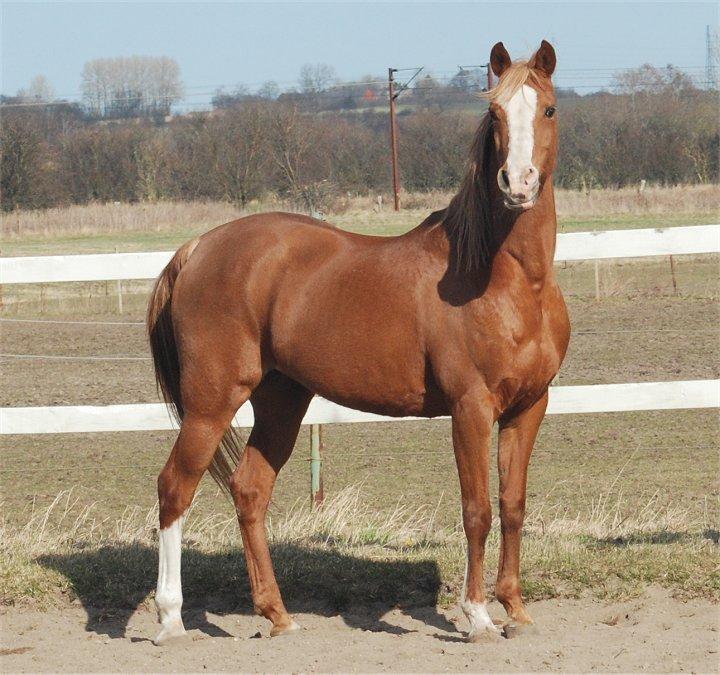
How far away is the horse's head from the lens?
11.7 ft

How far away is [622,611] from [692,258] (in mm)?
18507

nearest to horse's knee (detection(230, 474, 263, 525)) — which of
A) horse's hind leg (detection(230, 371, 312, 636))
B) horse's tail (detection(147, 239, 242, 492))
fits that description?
horse's hind leg (detection(230, 371, 312, 636))

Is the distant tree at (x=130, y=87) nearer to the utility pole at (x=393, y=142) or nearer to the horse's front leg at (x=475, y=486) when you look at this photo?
the utility pole at (x=393, y=142)

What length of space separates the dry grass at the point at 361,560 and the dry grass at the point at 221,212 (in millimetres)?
23354

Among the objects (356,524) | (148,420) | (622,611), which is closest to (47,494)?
(148,420)

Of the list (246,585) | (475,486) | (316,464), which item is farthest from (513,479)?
(316,464)

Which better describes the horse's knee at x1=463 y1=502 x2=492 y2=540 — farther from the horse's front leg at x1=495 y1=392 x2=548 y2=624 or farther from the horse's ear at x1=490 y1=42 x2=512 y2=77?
→ the horse's ear at x1=490 y1=42 x2=512 y2=77

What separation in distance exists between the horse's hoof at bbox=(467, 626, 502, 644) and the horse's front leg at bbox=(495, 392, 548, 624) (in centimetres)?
16

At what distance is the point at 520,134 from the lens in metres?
3.63

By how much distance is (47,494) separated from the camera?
7414mm

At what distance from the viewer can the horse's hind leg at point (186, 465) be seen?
170 inches

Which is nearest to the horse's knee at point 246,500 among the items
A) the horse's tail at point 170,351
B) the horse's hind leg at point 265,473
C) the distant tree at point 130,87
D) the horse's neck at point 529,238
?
the horse's hind leg at point 265,473

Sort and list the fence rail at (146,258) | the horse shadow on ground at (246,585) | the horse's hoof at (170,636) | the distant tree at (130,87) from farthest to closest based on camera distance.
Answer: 1. the distant tree at (130,87)
2. the fence rail at (146,258)
3. the horse shadow on ground at (246,585)
4. the horse's hoof at (170,636)

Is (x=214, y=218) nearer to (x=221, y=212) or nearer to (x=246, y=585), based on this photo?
(x=221, y=212)
